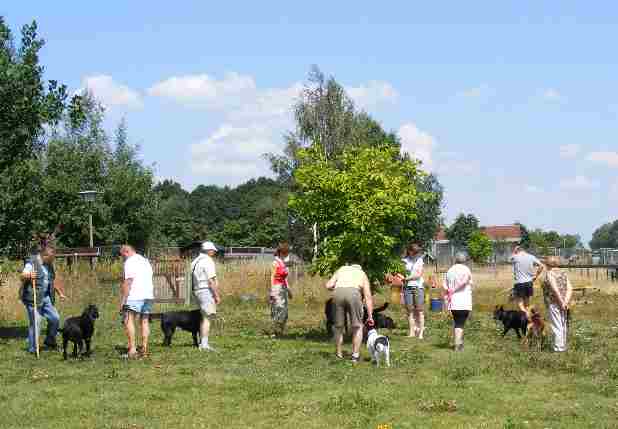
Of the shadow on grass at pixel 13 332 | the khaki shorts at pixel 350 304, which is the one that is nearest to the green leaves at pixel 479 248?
the shadow on grass at pixel 13 332

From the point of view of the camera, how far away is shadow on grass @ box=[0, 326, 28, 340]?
54.4ft

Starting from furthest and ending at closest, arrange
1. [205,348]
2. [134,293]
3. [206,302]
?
[205,348] < [206,302] < [134,293]

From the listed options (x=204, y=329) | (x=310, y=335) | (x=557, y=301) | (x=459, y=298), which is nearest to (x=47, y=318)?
(x=204, y=329)

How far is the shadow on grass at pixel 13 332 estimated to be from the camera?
16578 millimetres

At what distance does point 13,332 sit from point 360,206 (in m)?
8.03

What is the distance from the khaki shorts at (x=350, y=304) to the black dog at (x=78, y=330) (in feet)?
12.7

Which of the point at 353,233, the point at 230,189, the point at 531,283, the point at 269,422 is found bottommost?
the point at 269,422

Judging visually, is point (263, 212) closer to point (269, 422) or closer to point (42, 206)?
point (42, 206)

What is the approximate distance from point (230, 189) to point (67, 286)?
106m

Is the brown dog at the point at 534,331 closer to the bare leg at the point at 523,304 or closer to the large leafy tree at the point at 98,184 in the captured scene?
the bare leg at the point at 523,304

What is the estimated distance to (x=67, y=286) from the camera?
972 inches

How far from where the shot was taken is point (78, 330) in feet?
41.2

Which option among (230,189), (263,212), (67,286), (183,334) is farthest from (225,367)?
(230,189)

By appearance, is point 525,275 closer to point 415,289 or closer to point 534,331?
point 534,331
